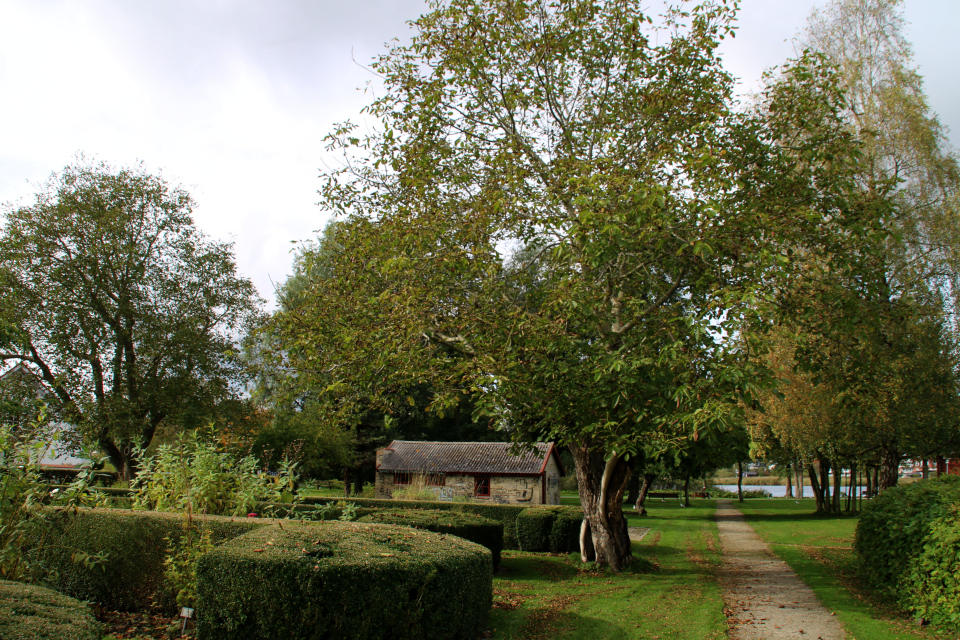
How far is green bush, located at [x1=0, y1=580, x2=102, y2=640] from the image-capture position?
3532mm

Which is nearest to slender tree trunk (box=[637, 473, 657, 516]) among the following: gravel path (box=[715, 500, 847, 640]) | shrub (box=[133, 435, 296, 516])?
gravel path (box=[715, 500, 847, 640])

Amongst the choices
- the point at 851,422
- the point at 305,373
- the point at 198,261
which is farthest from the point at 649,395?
the point at 198,261

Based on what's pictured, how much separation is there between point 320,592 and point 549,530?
40.1 feet

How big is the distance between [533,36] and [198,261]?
677 inches

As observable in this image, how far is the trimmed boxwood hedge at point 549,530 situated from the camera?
52.7ft

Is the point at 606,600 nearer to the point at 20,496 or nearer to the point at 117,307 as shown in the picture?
the point at 20,496

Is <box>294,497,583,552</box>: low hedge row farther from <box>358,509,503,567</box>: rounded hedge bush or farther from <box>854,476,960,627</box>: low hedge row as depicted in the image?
<box>854,476,960,627</box>: low hedge row

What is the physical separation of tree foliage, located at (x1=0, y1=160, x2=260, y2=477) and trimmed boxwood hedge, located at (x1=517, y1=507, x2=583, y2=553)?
12551mm

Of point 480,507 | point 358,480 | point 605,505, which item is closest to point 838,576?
point 605,505

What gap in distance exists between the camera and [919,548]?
7.97 metres

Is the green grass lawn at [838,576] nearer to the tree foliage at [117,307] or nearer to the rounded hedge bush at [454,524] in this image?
the rounded hedge bush at [454,524]

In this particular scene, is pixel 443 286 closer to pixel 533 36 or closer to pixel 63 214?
pixel 533 36

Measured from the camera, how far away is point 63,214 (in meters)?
20.8

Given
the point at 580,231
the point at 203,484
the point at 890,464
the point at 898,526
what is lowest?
the point at 890,464
